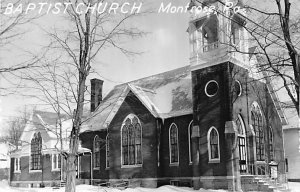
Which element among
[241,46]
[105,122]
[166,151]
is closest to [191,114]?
[166,151]

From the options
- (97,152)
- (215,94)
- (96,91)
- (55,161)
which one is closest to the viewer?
(215,94)

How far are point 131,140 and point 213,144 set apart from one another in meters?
7.68

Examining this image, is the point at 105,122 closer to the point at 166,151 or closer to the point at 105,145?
the point at 105,145

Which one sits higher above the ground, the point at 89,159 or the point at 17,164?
the point at 89,159

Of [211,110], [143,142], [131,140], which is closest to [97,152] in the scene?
[131,140]

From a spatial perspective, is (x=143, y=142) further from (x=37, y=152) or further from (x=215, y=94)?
(x=37, y=152)

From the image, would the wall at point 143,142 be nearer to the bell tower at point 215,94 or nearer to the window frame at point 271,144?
the bell tower at point 215,94

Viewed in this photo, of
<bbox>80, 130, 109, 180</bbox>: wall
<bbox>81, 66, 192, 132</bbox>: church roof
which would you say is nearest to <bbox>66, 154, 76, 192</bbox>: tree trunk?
<bbox>81, 66, 192, 132</bbox>: church roof

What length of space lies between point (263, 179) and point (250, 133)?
3.16 meters

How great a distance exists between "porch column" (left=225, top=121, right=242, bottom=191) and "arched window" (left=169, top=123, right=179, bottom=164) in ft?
16.4

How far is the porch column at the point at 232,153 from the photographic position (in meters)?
24.2

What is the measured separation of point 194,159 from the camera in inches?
1024

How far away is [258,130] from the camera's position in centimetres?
2881

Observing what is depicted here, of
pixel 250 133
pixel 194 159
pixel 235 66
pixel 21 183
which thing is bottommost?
pixel 21 183
